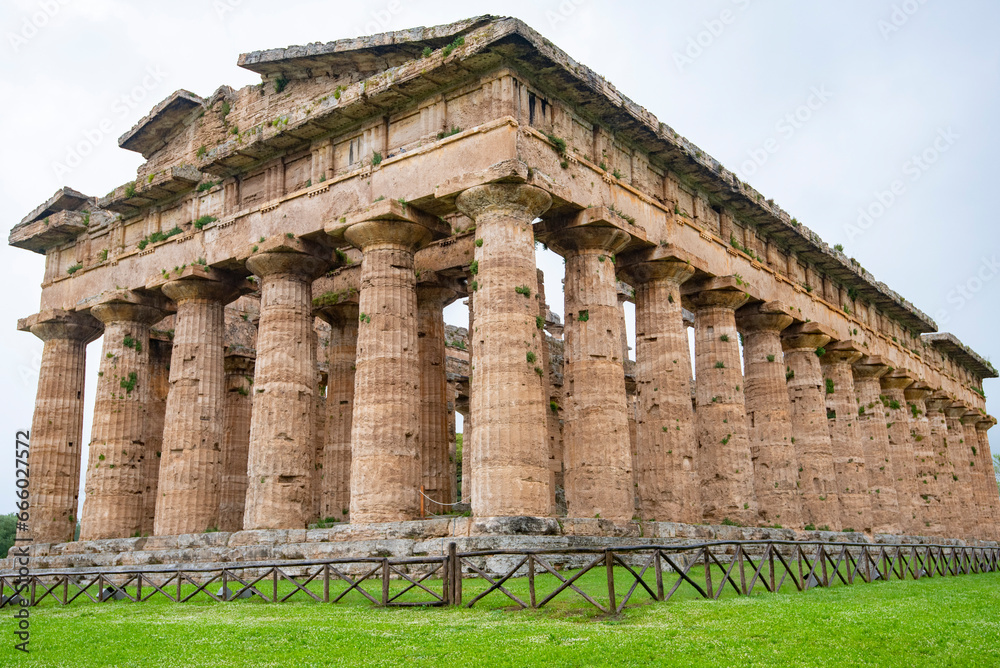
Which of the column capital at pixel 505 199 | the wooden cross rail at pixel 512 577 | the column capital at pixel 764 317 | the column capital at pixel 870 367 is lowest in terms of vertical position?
the wooden cross rail at pixel 512 577

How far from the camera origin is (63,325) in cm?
2853

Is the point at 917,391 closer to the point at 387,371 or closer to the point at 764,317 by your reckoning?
the point at 764,317

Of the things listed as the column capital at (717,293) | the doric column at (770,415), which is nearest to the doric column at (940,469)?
the doric column at (770,415)

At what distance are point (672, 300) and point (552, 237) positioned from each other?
416cm

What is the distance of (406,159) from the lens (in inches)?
844

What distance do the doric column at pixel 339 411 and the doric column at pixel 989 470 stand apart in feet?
108

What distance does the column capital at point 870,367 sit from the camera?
3469 centimetres

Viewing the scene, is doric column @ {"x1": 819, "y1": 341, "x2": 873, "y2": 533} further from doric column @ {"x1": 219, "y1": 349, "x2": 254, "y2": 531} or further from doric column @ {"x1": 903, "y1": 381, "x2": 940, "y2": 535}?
doric column @ {"x1": 219, "y1": 349, "x2": 254, "y2": 531}

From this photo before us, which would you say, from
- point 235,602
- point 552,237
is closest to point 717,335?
point 552,237

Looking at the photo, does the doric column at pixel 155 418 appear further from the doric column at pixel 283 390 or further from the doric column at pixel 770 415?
the doric column at pixel 770 415

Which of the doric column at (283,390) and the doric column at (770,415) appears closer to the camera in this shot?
the doric column at (283,390)

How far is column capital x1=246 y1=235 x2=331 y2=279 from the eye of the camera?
22.9 metres

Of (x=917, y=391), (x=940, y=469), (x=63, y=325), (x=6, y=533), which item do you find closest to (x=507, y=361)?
(x=63, y=325)

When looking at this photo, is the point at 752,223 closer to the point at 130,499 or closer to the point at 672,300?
the point at 672,300
